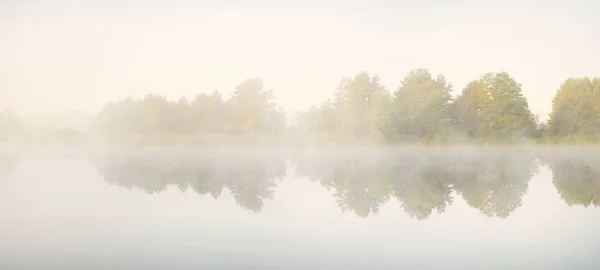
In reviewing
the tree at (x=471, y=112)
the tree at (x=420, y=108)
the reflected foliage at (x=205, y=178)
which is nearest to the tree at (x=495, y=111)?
the tree at (x=471, y=112)

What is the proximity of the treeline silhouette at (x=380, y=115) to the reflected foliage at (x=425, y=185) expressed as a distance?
7.20 m

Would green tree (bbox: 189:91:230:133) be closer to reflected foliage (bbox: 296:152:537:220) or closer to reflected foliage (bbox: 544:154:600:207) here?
reflected foliage (bbox: 296:152:537:220)

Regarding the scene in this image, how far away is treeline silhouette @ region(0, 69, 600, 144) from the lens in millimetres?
21469

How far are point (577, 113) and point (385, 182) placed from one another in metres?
16.3

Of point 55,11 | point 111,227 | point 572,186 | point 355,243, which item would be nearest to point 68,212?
point 111,227

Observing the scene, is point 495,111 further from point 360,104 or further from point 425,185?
point 425,185

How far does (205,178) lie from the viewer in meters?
11.7

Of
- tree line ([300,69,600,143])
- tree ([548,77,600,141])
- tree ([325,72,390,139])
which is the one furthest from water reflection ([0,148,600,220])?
tree ([548,77,600,141])

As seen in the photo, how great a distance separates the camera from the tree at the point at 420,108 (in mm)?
23297

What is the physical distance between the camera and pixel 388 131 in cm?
2302

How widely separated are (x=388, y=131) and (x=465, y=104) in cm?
405

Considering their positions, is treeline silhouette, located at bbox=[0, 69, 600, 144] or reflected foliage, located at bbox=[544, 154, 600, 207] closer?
reflected foliage, located at bbox=[544, 154, 600, 207]

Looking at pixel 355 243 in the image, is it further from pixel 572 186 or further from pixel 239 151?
pixel 239 151

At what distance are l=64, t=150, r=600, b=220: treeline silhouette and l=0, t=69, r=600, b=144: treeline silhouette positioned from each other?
590 centimetres
